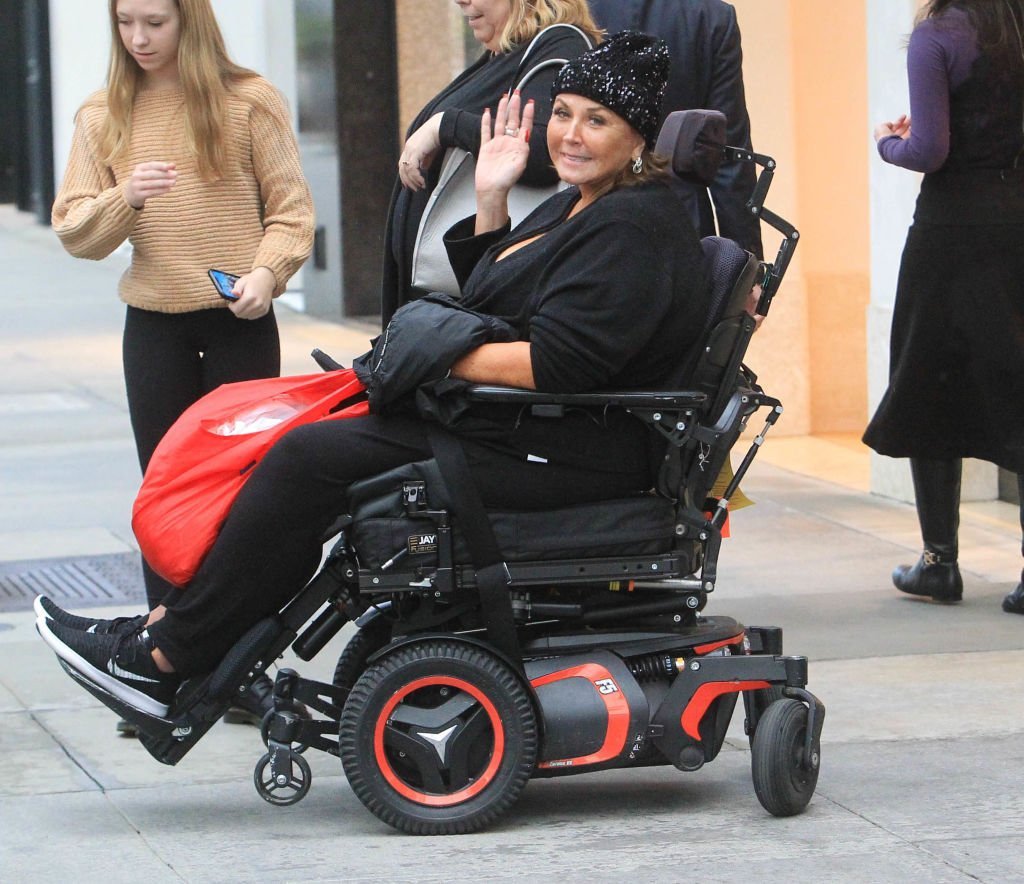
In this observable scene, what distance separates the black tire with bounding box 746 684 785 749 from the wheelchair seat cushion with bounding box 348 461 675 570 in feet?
1.31

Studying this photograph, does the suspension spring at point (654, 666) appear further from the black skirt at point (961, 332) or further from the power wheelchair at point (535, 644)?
the black skirt at point (961, 332)

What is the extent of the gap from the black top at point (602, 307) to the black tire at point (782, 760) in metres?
0.60

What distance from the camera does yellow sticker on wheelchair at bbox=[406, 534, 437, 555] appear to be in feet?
13.0

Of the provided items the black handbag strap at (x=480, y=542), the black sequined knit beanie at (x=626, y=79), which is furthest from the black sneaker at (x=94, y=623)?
the black sequined knit beanie at (x=626, y=79)

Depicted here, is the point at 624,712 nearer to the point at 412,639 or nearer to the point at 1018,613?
the point at 412,639

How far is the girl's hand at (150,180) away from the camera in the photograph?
4617 mm

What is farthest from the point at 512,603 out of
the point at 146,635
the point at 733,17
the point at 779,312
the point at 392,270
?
the point at 779,312

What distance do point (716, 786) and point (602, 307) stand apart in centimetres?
116

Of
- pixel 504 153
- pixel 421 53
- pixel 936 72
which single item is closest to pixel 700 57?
pixel 936 72

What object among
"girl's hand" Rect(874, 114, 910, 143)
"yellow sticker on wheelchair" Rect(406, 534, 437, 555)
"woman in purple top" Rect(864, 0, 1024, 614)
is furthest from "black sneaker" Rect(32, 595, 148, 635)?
"girl's hand" Rect(874, 114, 910, 143)

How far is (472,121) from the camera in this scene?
4.65 metres

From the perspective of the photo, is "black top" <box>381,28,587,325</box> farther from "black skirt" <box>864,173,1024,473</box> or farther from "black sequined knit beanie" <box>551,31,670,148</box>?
"black skirt" <box>864,173,1024,473</box>

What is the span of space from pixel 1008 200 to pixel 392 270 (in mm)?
1999

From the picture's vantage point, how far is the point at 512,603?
4.03 metres
